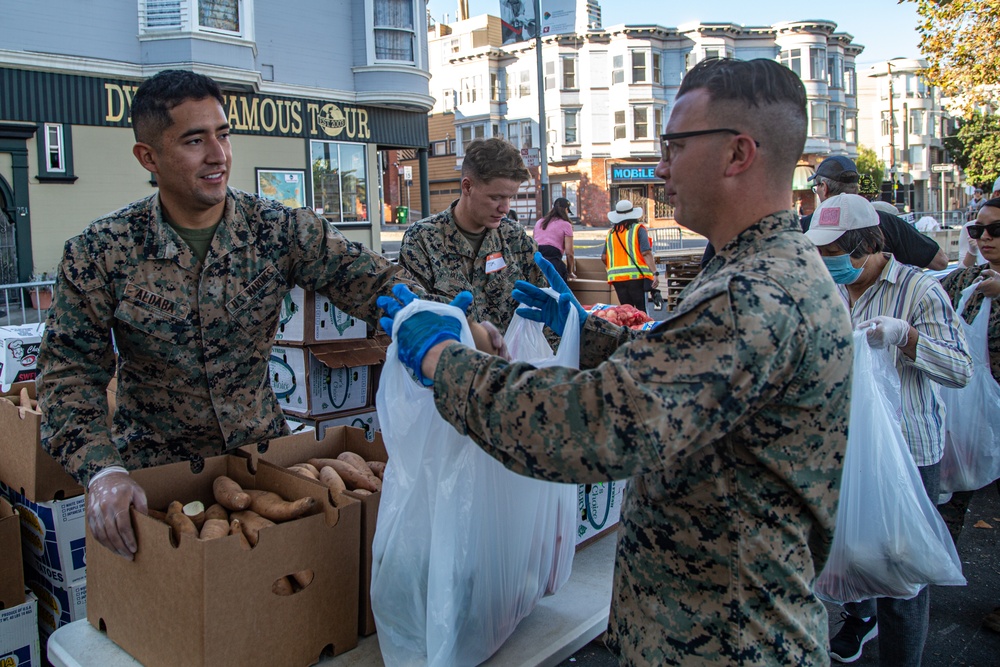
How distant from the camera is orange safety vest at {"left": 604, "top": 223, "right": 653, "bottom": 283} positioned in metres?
8.86

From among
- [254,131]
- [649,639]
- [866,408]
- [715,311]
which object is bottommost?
[649,639]

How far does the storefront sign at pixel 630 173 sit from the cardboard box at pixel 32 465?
134 feet

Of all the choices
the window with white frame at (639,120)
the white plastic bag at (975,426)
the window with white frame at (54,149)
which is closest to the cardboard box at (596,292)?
the white plastic bag at (975,426)

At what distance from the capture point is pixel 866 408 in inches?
103

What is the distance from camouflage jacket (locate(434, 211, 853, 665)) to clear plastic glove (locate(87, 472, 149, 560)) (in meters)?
0.93

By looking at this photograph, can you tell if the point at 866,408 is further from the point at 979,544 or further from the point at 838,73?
the point at 838,73

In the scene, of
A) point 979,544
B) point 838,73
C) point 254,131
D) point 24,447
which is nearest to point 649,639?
point 24,447

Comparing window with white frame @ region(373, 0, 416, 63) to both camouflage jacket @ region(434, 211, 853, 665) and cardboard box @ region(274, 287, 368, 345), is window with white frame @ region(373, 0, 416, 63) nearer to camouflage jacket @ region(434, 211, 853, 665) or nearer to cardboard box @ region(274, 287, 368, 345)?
cardboard box @ region(274, 287, 368, 345)

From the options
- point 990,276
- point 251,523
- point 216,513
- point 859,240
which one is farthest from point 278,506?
point 990,276

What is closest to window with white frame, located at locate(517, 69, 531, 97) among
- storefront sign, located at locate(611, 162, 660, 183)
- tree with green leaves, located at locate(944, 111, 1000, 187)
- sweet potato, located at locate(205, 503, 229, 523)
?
storefront sign, located at locate(611, 162, 660, 183)

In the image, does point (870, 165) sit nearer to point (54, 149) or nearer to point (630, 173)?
point (630, 173)

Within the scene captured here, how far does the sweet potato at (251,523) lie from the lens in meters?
1.80

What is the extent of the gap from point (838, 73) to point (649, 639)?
5342 centimetres

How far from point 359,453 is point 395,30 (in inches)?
746
